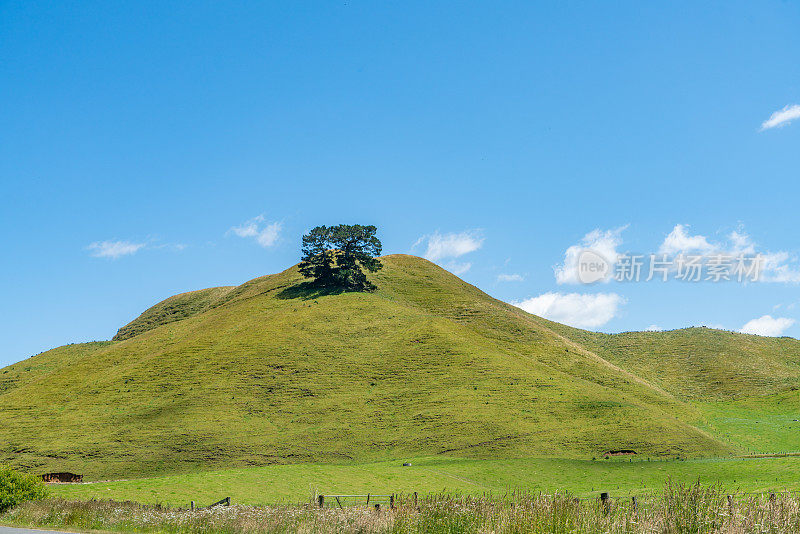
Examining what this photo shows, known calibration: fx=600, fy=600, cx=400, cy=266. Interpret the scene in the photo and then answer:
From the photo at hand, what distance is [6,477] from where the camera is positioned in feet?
97.8

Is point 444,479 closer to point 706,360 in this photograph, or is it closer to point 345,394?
point 345,394

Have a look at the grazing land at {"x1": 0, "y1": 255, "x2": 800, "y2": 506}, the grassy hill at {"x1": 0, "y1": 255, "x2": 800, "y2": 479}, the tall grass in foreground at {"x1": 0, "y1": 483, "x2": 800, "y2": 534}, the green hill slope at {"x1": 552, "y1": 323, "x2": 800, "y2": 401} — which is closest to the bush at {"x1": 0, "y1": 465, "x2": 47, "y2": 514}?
the tall grass in foreground at {"x1": 0, "y1": 483, "x2": 800, "y2": 534}

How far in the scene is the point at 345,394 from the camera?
87625mm

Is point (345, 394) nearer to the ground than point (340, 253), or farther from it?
nearer to the ground

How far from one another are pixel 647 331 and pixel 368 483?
137 meters

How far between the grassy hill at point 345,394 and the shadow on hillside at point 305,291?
0.66 metres

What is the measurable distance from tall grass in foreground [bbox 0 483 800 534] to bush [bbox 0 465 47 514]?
414 inches

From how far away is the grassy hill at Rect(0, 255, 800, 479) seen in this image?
70125 millimetres

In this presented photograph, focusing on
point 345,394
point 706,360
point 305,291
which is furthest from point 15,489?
point 706,360

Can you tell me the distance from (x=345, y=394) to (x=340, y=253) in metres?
52.4

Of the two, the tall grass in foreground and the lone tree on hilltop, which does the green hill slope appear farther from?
the tall grass in foreground

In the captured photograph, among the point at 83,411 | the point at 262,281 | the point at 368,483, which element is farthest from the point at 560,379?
the point at 262,281

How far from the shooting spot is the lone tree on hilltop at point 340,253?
436 ft

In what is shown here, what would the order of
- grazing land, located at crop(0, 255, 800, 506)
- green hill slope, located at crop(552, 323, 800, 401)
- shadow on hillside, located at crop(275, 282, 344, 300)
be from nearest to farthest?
grazing land, located at crop(0, 255, 800, 506)
green hill slope, located at crop(552, 323, 800, 401)
shadow on hillside, located at crop(275, 282, 344, 300)
